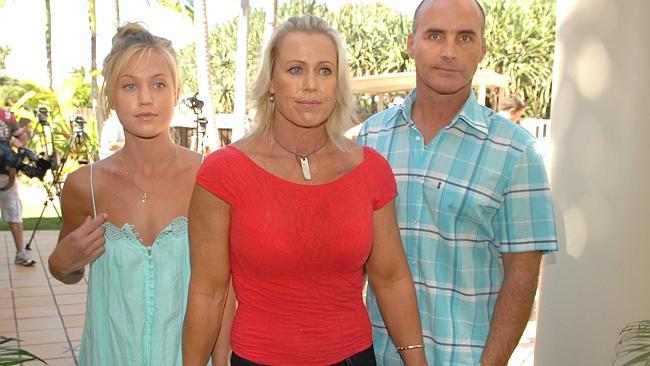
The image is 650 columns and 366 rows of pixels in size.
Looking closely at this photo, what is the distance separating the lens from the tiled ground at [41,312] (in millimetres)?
4969

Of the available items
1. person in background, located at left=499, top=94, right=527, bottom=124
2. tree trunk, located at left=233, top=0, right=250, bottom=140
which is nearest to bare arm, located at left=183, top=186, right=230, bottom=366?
person in background, located at left=499, top=94, right=527, bottom=124

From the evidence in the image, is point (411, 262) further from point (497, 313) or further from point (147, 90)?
point (147, 90)

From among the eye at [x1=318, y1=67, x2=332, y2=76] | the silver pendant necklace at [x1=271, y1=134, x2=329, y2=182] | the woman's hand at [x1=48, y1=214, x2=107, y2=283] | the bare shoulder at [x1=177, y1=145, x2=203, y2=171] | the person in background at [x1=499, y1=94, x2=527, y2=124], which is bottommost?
the person in background at [x1=499, y1=94, x2=527, y2=124]

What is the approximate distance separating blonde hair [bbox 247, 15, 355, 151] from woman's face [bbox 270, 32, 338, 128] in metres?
0.02

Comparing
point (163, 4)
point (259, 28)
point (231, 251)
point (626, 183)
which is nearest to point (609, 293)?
point (626, 183)

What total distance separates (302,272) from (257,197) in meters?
0.23

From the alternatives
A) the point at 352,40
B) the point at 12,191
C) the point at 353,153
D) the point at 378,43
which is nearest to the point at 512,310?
the point at 353,153

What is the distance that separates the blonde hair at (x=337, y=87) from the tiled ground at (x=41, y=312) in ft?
11.4

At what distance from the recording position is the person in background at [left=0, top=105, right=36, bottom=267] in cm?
716

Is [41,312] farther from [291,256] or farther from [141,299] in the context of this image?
[291,256]

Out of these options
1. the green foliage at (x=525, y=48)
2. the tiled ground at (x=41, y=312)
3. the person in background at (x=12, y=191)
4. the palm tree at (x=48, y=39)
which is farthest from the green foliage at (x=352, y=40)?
the tiled ground at (x=41, y=312)

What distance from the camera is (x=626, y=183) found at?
2812 mm

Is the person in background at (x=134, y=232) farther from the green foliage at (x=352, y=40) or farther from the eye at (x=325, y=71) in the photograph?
the green foliage at (x=352, y=40)

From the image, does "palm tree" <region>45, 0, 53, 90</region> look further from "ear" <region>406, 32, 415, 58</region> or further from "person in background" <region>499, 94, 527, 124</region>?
"ear" <region>406, 32, 415, 58</region>
